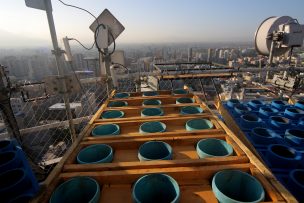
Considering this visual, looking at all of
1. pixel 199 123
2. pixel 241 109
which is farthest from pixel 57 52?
pixel 241 109

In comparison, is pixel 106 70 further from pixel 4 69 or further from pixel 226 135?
pixel 226 135

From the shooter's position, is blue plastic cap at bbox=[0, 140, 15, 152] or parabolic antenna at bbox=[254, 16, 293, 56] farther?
parabolic antenna at bbox=[254, 16, 293, 56]

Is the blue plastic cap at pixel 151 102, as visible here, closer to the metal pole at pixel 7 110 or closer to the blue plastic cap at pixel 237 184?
the blue plastic cap at pixel 237 184

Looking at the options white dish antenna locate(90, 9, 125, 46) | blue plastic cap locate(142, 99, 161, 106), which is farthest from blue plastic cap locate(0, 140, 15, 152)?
white dish antenna locate(90, 9, 125, 46)

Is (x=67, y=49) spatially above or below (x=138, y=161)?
above

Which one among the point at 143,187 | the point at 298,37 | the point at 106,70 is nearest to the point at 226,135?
the point at 143,187

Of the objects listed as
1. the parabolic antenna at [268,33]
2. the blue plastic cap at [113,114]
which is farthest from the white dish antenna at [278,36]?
the blue plastic cap at [113,114]

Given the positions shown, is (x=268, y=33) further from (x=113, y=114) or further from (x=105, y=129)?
(x=105, y=129)

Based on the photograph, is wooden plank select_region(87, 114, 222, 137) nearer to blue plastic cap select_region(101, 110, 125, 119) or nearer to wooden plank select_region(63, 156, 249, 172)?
blue plastic cap select_region(101, 110, 125, 119)

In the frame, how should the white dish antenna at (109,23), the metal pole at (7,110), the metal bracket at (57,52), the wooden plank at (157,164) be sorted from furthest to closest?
the white dish antenna at (109,23) < the metal pole at (7,110) < the metal bracket at (57,52) < the wooden plank at (157,164)
